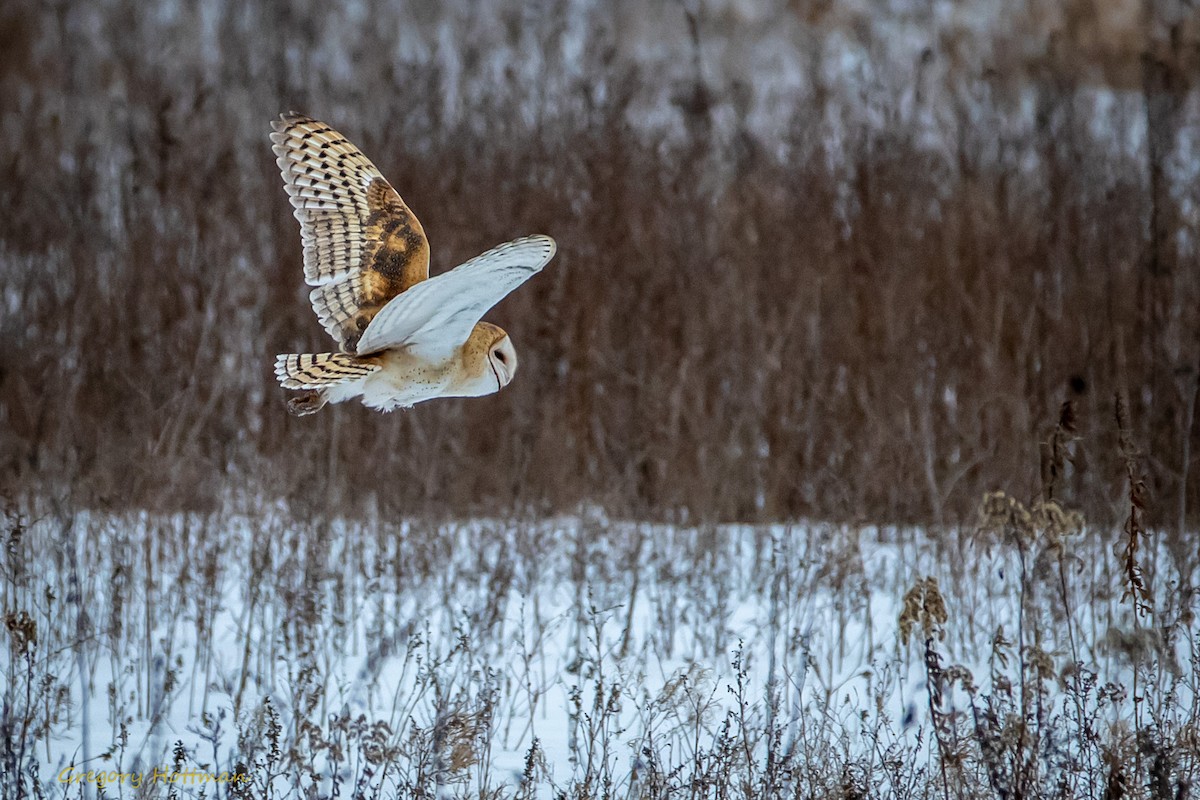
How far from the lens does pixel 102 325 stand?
333 inches

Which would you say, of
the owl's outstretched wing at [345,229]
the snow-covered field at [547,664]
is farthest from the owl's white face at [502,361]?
the snow-covered field at [547,664]

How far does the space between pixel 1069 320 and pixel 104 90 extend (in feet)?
24.6

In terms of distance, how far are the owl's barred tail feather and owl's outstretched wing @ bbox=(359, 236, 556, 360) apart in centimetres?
13

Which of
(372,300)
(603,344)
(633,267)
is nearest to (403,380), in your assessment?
(372,300)

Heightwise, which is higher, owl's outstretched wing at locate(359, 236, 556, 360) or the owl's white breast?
owl's outstretched wing at locate(359, 236, 556, 360)

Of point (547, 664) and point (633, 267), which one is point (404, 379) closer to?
point (547, 664)

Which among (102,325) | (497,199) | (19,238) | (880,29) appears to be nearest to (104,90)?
(19,238)

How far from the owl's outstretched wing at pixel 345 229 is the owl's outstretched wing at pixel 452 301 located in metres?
0.40

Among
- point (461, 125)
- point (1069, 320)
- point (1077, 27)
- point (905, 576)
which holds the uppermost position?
point (1077, 27)

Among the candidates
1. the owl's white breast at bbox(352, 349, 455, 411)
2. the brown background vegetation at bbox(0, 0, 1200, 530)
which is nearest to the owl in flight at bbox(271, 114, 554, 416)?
the owl's white breast at bbox(352, 349, 455, 411)

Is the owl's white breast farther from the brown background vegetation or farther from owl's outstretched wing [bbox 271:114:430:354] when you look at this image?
the brown background vegetation

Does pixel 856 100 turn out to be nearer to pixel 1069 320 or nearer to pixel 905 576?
pixel 1069 320

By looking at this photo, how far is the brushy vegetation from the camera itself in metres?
5.45

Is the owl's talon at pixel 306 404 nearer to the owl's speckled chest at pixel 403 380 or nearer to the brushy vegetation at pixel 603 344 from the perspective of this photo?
the owl's speckled chest at pixel 403 380
